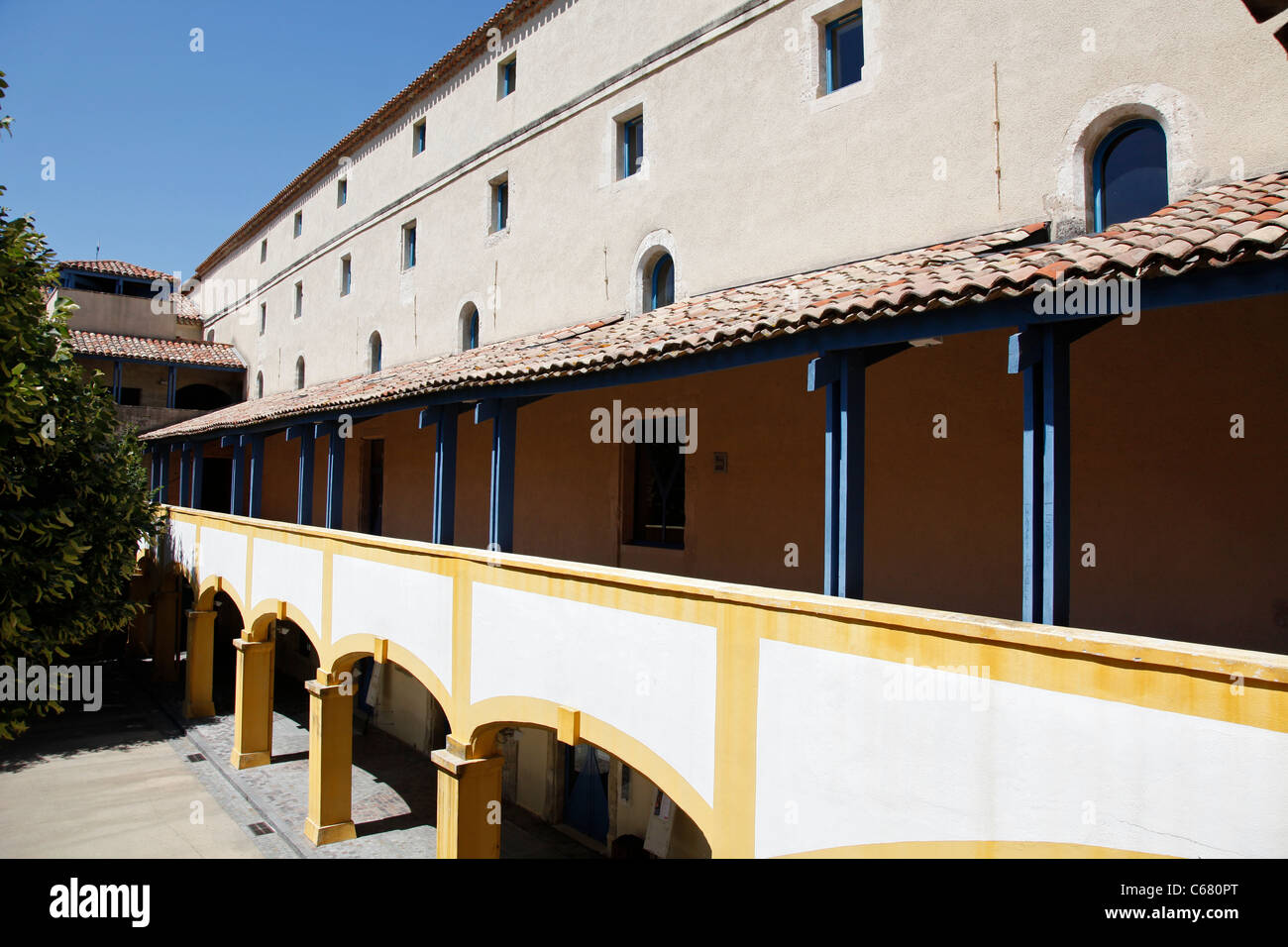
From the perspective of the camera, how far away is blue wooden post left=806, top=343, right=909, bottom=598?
5.81 meters

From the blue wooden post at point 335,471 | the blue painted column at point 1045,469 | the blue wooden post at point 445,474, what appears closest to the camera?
the blue painted column at point 1045,469

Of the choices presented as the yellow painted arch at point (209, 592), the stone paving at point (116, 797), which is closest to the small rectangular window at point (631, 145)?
the yellow painted arch at point (209, 592)

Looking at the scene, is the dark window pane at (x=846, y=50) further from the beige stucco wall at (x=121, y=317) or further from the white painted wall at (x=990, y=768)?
the beige stucco wall at (x=121, y=317)

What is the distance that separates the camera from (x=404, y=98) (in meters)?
19.4

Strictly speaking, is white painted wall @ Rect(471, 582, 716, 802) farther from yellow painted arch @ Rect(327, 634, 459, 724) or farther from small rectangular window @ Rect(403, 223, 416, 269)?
small rectangular window @ Rect(403, 223, 416, 269)

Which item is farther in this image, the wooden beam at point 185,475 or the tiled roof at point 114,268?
the tiled roof at point 114,268

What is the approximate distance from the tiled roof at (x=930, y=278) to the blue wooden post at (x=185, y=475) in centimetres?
1547

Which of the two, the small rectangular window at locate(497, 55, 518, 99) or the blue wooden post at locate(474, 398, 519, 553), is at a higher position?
the small rectangular window at locate(497, 55, 518, 99)

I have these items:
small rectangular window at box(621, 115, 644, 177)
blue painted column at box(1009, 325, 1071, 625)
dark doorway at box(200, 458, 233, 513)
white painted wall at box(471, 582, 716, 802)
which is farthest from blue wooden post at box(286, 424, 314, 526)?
dark doorway at box(200, 458, 233, 513)

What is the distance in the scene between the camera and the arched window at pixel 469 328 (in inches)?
676

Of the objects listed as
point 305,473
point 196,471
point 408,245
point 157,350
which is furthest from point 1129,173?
point 157,350

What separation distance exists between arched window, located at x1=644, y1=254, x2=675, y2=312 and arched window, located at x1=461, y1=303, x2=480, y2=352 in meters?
5.23

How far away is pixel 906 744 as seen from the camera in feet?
15.4

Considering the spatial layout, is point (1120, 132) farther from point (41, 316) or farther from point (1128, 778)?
point (41, 316)
